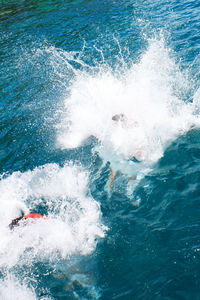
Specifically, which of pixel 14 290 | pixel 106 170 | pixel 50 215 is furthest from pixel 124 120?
pixel 14 290

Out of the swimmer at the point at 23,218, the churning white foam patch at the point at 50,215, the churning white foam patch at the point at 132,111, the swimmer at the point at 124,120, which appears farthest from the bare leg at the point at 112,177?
the swimmer at the point at 23,218

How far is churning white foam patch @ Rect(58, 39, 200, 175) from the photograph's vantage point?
28.8 feet

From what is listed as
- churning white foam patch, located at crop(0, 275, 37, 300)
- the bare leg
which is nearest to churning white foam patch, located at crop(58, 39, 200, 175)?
the bare leg

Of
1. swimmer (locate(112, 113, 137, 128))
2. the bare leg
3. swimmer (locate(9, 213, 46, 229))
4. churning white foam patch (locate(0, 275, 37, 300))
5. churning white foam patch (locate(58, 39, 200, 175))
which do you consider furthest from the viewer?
swimmer (locate(112, 113, 137, 128))

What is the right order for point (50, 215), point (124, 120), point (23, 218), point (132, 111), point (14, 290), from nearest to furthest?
1. point (14, 290)
2. point (23, 218)
3. point (50, 215)
4. point (124, 120)
5. point (132, 111)

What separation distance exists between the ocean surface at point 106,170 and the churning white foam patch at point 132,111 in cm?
5

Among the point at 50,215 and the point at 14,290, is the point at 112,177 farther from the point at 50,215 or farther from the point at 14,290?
the point at 14,290

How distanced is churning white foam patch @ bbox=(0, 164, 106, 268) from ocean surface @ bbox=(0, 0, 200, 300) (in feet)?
0.11

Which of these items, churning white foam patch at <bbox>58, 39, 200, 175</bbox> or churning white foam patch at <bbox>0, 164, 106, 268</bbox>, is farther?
churning white foam patch at <bbox>58, 39, 200, 175</bbox>

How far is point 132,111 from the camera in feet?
34.6

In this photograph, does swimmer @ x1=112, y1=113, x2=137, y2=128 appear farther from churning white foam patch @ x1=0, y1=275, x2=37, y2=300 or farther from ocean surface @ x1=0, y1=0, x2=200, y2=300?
churning white foam patch @ x1=0, y1=275, x2=37, y2=300

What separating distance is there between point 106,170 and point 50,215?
2429 mm

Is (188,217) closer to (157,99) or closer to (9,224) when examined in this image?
(9,224)

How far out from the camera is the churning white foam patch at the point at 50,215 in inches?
242
